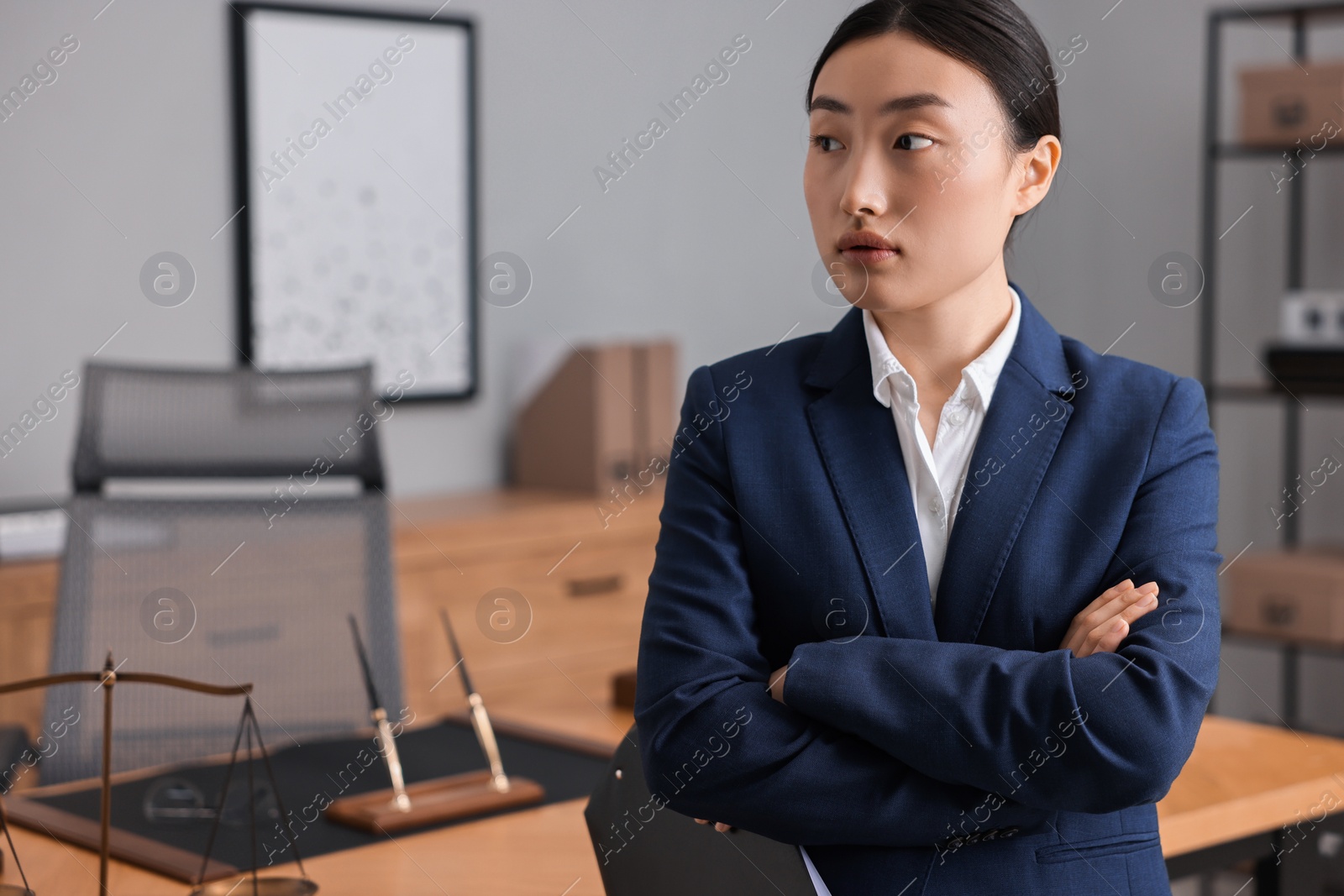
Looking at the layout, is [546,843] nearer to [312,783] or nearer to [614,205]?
[312,783]

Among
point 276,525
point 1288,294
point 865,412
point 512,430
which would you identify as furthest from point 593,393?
point 865,412

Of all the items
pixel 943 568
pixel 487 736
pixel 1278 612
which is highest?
pixel 943 568

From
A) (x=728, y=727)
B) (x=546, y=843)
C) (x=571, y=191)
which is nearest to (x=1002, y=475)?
(x=728, y=727)

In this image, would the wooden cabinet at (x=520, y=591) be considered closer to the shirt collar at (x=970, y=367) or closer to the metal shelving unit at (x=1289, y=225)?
the metal shelving unit at (x=1289, y=225)

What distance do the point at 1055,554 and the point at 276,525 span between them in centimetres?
143

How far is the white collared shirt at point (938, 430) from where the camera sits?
118 centimetres

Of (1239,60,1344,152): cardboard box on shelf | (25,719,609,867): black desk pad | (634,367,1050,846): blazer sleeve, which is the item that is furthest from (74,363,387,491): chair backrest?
(1239,60,1344,152): cardboard box on shelf

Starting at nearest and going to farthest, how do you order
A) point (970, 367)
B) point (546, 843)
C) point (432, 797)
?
1. point (970, 367)
2. point (546, 843)
3. point (432, 797)

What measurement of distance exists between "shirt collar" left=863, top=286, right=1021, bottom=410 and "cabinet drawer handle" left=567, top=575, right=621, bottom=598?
2.36 meters

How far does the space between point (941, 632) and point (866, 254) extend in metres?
0.31

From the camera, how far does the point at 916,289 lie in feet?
3.74

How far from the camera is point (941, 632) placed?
1.16 m

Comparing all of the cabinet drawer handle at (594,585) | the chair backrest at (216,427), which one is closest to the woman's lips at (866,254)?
the chair backrest at (216,427)

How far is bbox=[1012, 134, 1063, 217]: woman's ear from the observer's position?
119 centimetres
